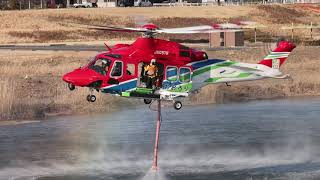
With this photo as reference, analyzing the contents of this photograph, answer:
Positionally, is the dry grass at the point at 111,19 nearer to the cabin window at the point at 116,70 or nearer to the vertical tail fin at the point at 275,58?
the vertical tail fin at the point at 275,58

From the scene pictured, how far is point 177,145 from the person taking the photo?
3847 cm

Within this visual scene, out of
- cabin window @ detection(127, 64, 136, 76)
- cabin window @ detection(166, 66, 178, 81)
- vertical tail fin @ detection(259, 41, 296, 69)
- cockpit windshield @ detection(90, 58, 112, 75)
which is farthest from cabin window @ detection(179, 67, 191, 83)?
vertical tail fin @ detection(259, 41, 296, 69)

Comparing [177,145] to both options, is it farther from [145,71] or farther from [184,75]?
[145,71]

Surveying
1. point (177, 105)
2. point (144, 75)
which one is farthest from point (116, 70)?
point (177, 105)

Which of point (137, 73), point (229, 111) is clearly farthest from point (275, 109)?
point (137, 73)

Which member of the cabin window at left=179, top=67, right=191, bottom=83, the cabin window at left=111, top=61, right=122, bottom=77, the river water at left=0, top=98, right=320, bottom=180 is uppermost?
the cabin window at left=111, top=61, right=122, bottom=77

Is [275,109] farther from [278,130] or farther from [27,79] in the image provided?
[27,79]

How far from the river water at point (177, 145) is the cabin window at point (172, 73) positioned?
14.6ft

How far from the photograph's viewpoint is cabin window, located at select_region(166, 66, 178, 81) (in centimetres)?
2866

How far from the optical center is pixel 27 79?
50094 mm

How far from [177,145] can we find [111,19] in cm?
7368

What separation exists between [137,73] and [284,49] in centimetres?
645

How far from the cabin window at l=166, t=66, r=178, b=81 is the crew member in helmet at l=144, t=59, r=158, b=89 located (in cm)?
→ 56

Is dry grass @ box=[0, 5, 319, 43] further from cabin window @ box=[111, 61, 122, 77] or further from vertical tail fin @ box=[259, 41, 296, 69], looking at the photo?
cabin window @ box=[111, 61, 122, 77]
